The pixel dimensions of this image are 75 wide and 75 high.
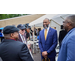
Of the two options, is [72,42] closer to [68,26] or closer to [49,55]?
[68,26]

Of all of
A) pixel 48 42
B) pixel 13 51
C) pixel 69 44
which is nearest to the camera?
pixel 69 44

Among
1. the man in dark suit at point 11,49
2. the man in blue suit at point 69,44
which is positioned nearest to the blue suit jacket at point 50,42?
the man in blue suit at point 69,44

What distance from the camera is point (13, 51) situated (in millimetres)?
1239

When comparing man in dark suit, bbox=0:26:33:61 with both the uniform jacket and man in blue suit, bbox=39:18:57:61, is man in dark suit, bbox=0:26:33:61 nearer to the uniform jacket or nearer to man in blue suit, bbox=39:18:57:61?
the uniform jacket

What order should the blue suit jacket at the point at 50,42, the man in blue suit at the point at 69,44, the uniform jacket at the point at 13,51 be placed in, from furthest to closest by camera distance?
the blue suit jacket at the point at 50,42
the uniform jacket at the point at 13,51
the man in blue suit at the point at 69,44

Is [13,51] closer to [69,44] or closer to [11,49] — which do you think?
[11,49]

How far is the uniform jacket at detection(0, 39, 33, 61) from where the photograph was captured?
1.24 meters

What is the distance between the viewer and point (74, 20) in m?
1.30

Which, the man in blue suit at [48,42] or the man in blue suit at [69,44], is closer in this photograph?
the man in blue suit at [69,44]

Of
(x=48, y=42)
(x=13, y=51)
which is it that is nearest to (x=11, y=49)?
(x=13, y=51)

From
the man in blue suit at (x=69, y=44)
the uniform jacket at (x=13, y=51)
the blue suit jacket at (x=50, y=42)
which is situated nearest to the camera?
the man in blue suit at (x=69, y=44)

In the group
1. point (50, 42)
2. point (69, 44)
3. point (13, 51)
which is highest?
point (69, 44)

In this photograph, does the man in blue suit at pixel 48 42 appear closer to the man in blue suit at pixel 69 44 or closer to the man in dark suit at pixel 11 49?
the man in blue suit at pixel 69 44

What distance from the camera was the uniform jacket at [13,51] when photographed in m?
1.24
